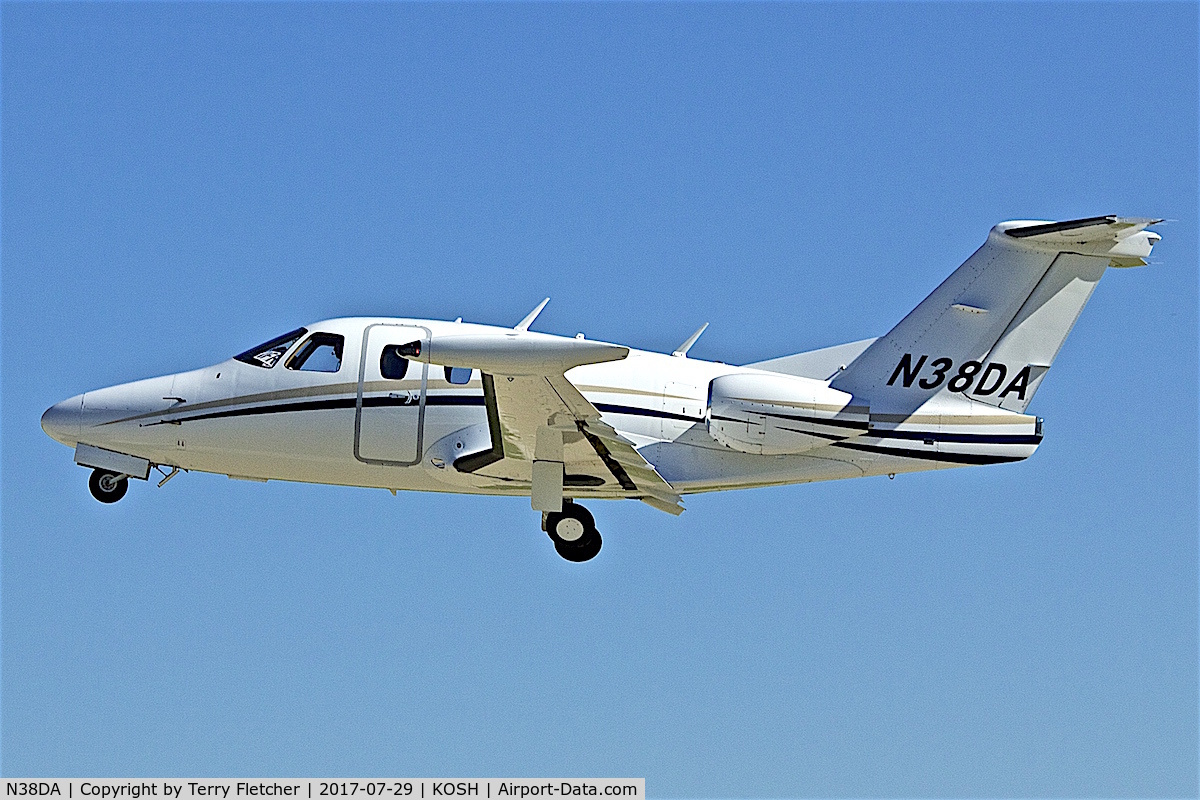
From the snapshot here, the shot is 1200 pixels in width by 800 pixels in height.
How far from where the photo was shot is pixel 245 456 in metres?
21.4

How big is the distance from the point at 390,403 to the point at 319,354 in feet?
4.19

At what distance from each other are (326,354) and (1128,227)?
996cm

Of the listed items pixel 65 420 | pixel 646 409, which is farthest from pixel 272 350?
pixel 646 409

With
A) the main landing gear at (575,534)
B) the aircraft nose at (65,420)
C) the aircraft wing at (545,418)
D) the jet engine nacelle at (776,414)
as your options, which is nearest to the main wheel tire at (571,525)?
the main landing gear at (575,534)

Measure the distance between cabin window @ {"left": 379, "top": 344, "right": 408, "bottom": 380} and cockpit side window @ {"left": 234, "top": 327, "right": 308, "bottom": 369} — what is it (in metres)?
1.32

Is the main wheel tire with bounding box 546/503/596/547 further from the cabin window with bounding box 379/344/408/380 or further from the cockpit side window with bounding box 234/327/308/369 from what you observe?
the cockpit side window with bounding box 234/327/308/369

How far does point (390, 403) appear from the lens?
20594mm

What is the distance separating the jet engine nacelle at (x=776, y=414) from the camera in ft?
62.6

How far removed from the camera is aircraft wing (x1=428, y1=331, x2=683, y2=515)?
16.5m

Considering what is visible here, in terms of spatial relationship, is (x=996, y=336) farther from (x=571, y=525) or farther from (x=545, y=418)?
(x=571, y=525)

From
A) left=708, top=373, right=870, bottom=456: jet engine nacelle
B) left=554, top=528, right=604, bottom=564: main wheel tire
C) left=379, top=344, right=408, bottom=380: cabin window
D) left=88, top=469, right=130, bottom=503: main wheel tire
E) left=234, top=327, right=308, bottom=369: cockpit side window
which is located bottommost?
left=554, top=528, right=604, bottom=564: main wheel tire

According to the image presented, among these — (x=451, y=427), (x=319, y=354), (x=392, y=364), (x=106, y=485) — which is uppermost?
(x=319, y=354)

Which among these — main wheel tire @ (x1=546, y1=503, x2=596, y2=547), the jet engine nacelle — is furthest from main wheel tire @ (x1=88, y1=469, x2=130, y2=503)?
the jet engine nacelle

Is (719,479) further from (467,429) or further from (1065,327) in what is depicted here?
(1065,327)
